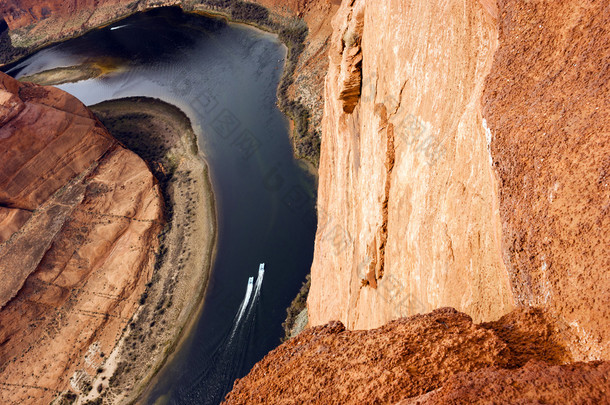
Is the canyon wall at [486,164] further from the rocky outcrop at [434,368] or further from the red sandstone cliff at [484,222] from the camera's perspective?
the rocky outcrop at [434,368]

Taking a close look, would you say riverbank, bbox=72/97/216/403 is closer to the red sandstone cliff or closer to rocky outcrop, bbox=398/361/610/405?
the red sandstone cliff

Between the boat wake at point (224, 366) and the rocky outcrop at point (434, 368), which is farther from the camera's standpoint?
the boat wake at point (224, 366)

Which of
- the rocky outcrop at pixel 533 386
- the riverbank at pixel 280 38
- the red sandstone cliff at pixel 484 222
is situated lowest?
the rocky outcrop at pixel 533 386

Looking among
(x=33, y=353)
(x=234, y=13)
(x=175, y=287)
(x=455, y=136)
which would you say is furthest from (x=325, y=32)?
(x=33, y=353)

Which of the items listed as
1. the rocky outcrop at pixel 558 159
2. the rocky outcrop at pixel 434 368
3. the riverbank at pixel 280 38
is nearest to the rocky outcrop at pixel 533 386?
the rocky outcrop at pixel 434 368

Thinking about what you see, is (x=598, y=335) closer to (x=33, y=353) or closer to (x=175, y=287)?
(x=175, y=287)

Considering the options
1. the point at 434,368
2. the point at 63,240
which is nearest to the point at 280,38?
the point at 63,240

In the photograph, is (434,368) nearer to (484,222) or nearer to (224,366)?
(484,222)
